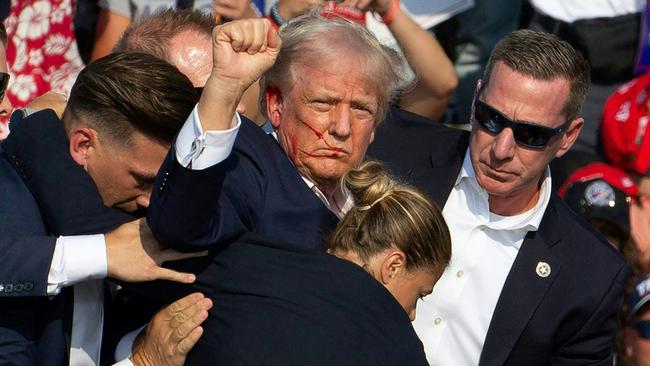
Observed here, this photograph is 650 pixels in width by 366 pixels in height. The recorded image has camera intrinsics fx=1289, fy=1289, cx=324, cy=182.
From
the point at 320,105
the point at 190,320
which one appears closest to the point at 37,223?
the point at 190,320

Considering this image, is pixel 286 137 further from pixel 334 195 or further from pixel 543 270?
pixel 543 270

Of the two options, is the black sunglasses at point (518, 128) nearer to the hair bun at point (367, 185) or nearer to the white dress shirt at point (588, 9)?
the hair bun at point (367, 185)

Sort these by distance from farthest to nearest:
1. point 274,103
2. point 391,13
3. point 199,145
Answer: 1. point 391,13
2. point 274,103
3. point 199,145

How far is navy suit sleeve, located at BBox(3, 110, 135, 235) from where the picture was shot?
11.6 feet

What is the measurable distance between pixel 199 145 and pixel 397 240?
645 mm

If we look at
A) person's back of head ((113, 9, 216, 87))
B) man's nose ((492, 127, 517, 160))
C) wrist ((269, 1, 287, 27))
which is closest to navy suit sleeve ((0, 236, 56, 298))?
person's back of head ((113, 9, 216, 87))

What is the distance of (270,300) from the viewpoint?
10.4 feet

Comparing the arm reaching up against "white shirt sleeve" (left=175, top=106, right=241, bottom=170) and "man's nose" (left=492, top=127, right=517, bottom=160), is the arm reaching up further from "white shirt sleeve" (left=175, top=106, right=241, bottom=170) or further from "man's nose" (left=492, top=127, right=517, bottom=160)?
"man's nose" (left=492, top=127, right=517, bottom=160)

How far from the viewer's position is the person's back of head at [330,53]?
374 centimetres

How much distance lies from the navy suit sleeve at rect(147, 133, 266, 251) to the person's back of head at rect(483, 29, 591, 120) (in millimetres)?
1436

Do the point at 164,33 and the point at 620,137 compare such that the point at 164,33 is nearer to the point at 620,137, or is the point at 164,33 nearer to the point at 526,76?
the point at 526,76

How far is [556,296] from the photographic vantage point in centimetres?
443

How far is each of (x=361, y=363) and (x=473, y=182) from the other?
1.59 m

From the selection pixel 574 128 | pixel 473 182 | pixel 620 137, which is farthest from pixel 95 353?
pixel 620 137
